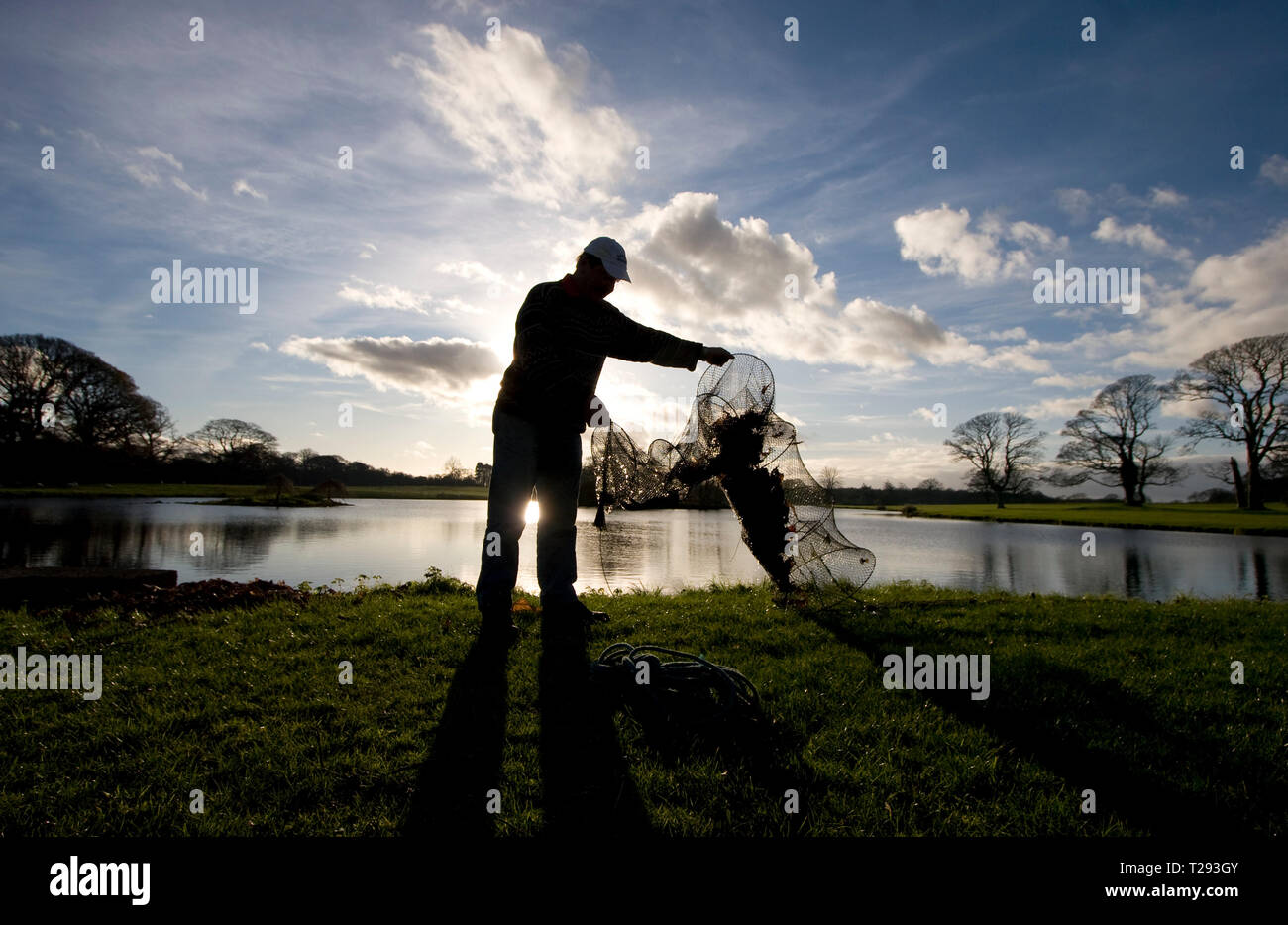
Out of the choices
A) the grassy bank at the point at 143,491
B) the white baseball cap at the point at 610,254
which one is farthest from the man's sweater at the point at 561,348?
the grassy bank at the point at 143,491

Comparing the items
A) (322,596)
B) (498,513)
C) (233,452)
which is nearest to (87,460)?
(233,452)

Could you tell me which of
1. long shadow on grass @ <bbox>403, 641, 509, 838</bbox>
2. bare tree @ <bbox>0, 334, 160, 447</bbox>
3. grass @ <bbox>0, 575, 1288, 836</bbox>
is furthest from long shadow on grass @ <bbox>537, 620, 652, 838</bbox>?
bare tree @ <bbox>0, 334, 160, 447</bbox>

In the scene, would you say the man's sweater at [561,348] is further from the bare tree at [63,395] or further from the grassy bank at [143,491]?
the bare tree at [63,395]

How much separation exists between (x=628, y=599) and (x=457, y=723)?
4.51m

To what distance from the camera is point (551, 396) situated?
190 inches

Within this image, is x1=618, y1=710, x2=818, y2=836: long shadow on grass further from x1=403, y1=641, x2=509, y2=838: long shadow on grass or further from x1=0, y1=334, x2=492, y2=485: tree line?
x1=0, y1=334, x2=492, y2=485: tree line

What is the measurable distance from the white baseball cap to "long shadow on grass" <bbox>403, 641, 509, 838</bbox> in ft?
10.6

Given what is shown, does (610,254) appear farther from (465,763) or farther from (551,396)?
(465,763)

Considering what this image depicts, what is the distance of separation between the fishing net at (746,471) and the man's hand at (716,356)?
1456 millimetres

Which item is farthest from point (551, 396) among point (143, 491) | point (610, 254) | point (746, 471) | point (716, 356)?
point (143, 491)

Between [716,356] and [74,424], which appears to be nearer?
[716,356]

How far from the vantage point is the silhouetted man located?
15.6ft

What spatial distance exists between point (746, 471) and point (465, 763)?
4.77 metres

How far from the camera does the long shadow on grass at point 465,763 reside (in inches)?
94.3
